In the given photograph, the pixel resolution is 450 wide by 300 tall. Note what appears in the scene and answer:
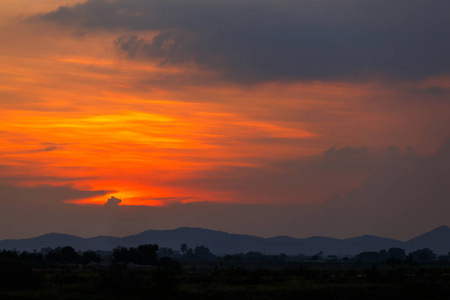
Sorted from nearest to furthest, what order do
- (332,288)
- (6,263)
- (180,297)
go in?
(180,297), (332,288), (6,263)

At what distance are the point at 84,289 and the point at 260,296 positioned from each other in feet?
72.5

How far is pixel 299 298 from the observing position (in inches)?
3027

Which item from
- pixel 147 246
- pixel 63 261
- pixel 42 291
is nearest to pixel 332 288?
pixel 42 291

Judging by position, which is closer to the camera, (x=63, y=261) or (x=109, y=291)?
(x=109, y=291)

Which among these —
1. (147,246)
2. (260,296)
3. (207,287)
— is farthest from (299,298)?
(147,246)

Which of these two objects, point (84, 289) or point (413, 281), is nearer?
point (84, 289)

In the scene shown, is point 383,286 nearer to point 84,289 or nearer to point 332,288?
point 332,288

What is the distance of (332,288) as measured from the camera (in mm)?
80875

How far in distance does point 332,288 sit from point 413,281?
14.8 m

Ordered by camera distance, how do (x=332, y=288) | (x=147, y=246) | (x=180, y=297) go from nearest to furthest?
(x=180, y=297)
(x=332, y=288)
(x=147, y=246)

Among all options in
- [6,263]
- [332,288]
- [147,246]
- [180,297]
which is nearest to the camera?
[180,297]

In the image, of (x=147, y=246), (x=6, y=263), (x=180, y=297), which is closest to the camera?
(x=180, y=297)

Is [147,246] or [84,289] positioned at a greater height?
[147,246]

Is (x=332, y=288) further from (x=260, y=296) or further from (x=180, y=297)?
(x=180, y=297)
